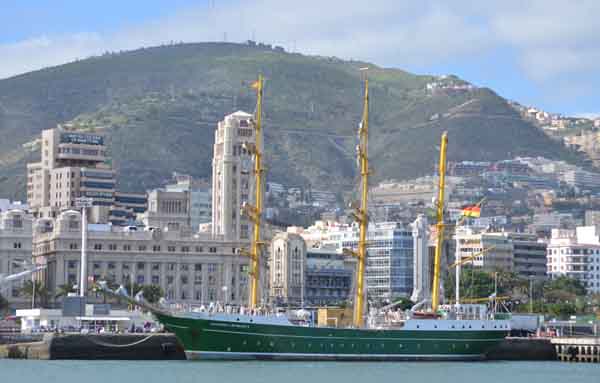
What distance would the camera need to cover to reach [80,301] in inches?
6014

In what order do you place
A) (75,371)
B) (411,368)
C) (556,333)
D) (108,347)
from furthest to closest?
(556,333)
(108,347)
(411,368)
(75,371)

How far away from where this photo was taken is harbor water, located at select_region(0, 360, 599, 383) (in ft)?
346

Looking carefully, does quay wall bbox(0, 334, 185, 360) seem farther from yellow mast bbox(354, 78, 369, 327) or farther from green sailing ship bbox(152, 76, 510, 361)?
yellow mast bbox(354, 78, 369, 327)

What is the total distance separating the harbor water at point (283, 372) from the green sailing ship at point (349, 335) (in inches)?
52.0

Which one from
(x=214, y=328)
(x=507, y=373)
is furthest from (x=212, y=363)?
(x=507, y=373)

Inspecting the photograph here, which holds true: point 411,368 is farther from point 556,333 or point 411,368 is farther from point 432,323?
point 556,333

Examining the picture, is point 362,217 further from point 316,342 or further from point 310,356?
point 310,356

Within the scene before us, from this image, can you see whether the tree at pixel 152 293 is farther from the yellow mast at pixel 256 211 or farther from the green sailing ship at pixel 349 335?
the green sailing ship at pixel 349 335

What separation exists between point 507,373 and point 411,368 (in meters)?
7.05

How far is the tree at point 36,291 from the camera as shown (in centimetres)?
18850

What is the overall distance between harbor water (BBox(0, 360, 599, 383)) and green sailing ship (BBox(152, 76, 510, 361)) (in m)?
1.32

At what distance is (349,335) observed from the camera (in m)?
124

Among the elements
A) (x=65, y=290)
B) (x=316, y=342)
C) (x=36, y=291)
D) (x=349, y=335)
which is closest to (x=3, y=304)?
(x=36, y=291)

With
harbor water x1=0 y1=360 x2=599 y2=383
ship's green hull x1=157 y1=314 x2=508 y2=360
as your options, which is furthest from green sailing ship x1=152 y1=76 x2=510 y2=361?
harbor water x1=0 y1=360 x2=599 y2=383
